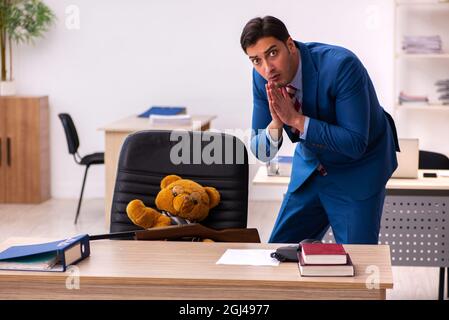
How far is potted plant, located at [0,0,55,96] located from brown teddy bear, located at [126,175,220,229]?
169 inches

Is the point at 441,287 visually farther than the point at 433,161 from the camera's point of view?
No

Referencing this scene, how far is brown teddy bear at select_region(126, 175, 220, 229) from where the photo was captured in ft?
9.43

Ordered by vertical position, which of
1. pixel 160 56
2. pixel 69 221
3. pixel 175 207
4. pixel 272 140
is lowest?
pixel 69 221

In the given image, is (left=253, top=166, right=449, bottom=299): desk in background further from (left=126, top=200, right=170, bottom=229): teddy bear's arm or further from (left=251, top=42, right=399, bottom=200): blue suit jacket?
(left=126, top=200, right=170, bottom=229): teddy bear's arm

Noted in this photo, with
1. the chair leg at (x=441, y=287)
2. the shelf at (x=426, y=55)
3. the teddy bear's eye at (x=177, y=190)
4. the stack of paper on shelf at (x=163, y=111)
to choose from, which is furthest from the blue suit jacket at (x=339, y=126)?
the shelf at (x=426, y=55)

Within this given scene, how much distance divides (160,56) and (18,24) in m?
1.17

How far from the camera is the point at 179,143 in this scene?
307cm

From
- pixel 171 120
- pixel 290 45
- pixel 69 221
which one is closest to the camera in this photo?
pixel 290 45

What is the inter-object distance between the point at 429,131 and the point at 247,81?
60.3 inches

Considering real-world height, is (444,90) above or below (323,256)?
above

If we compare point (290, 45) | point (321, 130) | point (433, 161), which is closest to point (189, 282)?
point (321, 130)

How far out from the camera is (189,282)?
2.17m

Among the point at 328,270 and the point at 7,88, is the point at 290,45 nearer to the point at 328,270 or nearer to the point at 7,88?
the point at 328,270
